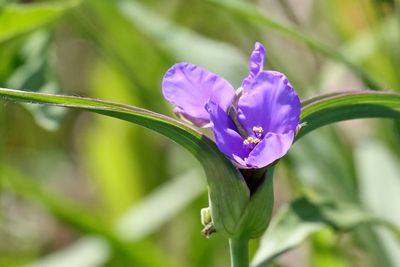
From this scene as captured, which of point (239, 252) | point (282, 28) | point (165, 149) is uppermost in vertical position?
point (165, 149)

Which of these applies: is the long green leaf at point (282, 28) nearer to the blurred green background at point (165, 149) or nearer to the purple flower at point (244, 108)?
the blurred green background at point (165, 149)

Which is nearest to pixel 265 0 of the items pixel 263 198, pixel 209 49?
pixel 209 49

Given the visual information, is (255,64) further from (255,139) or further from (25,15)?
(25,15)

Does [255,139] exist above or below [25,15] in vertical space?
below

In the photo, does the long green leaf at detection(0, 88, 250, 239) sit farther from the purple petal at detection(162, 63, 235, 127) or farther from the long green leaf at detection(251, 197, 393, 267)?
the long green leaf at detection(251, 197, 393, 267)

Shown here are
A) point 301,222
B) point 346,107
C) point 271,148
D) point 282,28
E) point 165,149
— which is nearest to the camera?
point 271,148

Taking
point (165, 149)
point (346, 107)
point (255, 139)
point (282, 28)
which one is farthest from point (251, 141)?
point (165, 149)

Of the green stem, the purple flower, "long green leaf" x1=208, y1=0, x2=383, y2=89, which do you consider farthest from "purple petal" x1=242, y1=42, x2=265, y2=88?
"long green leaf" x1=208, y1=0, x2=383, y2=89
